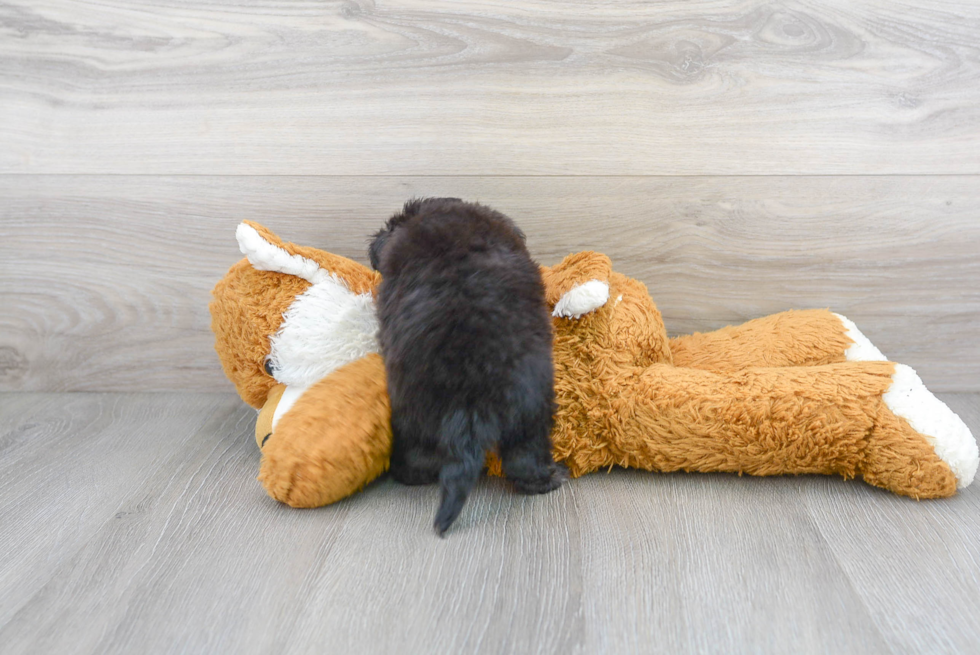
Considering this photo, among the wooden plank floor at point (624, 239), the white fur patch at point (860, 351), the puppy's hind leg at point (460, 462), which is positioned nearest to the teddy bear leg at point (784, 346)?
the white fur patch at point (860, 351)

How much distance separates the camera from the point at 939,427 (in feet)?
2.57

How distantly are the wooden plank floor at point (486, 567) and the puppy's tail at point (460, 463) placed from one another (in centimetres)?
4

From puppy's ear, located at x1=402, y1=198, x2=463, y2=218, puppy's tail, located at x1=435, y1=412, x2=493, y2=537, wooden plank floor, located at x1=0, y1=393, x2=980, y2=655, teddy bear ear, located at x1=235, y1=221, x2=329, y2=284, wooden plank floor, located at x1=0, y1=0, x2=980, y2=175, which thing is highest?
wooden plank floor, located at x1=0, y1=0, x2=980, y2=175

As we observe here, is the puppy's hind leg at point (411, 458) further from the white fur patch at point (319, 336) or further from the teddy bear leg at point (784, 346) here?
the teddy bear leg at point (784, 346)

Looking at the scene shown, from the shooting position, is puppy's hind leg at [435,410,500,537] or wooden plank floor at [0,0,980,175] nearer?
puppy's hind leg at [435,410,500,537]

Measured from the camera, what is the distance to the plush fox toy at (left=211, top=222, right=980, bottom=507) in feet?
2.61

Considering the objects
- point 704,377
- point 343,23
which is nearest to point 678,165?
point 704,377

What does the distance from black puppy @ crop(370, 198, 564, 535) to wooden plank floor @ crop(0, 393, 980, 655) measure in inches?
2.7

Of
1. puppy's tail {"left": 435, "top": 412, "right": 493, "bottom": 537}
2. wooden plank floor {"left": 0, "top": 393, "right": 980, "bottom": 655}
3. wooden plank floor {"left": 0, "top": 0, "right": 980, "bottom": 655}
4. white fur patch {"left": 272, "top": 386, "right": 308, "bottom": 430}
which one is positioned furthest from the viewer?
wooden plank floor {"left": 0, "top": 0, "right": 980, "bottom": 655}

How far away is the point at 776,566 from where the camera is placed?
2.25ft

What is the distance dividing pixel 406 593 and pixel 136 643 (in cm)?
24

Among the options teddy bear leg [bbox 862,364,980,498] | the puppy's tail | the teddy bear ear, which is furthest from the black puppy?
teddy bear leg [bbox 862,364,980,498]

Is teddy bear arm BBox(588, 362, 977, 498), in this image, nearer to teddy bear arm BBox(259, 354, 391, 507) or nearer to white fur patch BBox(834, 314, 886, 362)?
white fur patch BBox(834, 314, 886, 362)

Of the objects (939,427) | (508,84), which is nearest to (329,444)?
(508,84)
